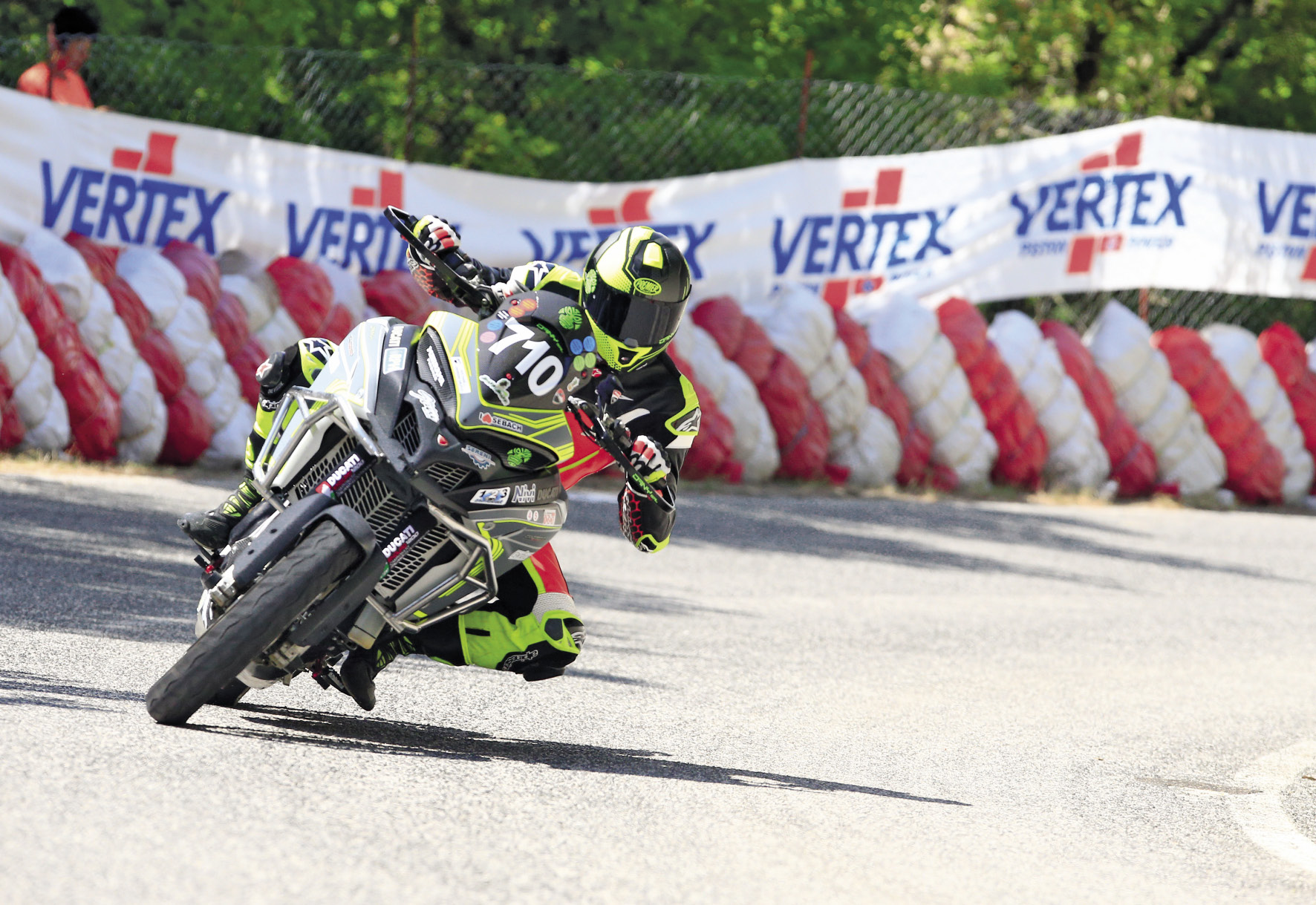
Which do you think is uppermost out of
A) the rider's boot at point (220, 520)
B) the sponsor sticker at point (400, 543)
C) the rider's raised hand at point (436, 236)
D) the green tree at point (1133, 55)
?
the green tree at point (1133, 55)

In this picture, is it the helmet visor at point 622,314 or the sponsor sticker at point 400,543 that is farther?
the helmet visor at point 622,314

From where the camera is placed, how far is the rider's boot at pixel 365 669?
4.45 meters

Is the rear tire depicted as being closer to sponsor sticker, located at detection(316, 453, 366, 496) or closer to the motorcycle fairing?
sponsor sticker, located at detection(316, 453, 366, 496)

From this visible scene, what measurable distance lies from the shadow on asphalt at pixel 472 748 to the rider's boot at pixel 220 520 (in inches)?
20.0

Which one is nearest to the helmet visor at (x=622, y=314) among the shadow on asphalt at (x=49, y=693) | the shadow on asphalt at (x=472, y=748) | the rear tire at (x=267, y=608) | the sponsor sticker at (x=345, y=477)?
the sponsor sticker at (x=345, y=477)

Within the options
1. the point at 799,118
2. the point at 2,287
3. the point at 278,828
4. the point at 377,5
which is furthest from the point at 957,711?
the point at 377,5

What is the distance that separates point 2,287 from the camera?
8.99m

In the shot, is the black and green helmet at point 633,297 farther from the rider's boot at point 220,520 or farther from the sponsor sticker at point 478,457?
the rider's boot at point 220,520

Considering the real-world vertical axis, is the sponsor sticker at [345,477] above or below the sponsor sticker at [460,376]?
below

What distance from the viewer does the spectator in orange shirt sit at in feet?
35.0

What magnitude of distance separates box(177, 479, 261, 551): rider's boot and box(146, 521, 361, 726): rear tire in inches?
20.1

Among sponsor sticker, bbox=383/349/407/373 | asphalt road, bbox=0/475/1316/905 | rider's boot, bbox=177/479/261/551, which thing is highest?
sponsor sticker, bbox=383/349/407/373

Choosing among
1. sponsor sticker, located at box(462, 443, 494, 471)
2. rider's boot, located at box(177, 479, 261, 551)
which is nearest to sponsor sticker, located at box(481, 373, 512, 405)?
sponsor sticker, located at box(462, 443, 494, 471)

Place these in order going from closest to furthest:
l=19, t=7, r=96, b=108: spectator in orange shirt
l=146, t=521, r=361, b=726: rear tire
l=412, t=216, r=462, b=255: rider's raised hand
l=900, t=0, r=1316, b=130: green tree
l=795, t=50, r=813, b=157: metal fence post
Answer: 1. l=146, t=521, r=361, b=726: rear tire
2. l=412, t=216, r=462, b=255: rider's raised hand
3. l=19, t=7, r=96, b=108: spectator in orange shirt
4. l=795, t=50, r=813, b=157: metal fence post
5. l=900, t=0, r=1316, b=130: green tree
